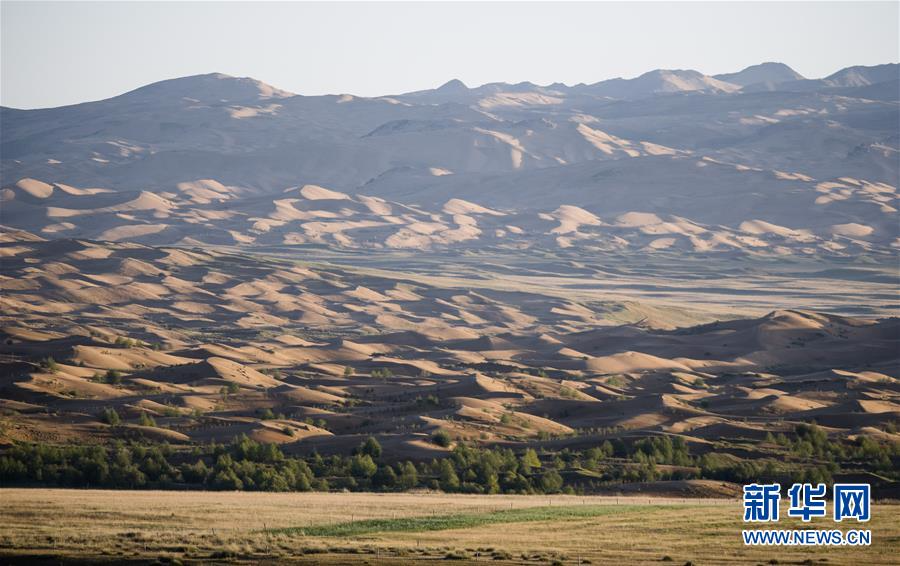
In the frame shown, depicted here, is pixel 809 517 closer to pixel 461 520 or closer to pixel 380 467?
pixel 461 520

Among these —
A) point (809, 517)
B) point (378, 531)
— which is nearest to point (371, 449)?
point (378, 531)

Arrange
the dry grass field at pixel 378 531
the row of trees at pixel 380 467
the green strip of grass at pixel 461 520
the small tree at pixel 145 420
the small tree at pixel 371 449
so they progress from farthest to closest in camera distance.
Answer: the small tree at pixel 145 420, the small tree at pixel 371 449, the row of trees at pixel 380 467, the green strip of grass at pixel 461 520, the dry grass field at pixel 378 531

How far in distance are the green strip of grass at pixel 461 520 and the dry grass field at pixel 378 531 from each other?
0.04 m

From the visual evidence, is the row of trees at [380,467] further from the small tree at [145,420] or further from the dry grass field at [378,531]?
the dry grass field at [378,531]

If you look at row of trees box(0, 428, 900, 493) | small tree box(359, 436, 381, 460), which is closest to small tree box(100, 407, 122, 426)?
row of trees box(0, 428, 900, 493)

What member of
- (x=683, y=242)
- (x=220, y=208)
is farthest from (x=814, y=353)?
(x=220, y=208)

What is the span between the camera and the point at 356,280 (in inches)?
5281

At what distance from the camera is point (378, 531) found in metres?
30.2

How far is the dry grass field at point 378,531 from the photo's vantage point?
26.1 metres

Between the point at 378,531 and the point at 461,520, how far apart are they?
8.55ft

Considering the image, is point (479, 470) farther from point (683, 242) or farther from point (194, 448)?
point (683, 242)

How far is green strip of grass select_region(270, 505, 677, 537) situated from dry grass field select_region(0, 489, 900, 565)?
0.04 metres

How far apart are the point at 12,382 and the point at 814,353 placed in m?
50.1

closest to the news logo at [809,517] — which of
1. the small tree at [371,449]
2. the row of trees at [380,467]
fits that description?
the row of trees at [380,467]
